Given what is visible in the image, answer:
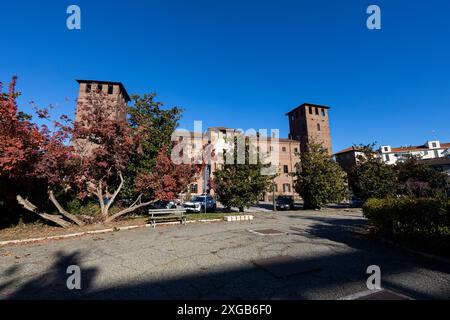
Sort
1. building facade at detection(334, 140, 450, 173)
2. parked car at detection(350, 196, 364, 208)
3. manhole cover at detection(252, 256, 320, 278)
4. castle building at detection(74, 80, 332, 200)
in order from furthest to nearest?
building facade at detection(334, 140, 450, 173) → castle building at detection(74, 80, 332, 200) → parked car at detection(350, 196, 364, 208) → manhole cover at detection(252, 256, 320, 278)

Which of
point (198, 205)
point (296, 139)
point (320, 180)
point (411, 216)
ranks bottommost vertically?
point (198, 205)

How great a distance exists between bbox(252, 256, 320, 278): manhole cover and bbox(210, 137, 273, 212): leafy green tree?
10985 mm

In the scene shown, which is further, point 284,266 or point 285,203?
point 285,203

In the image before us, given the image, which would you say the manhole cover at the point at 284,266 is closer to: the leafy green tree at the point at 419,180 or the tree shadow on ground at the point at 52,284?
the tree shadow on ground at the point at 52,284

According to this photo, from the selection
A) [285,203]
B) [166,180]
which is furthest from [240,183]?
[285,203]

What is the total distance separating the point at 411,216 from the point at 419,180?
26.8 m

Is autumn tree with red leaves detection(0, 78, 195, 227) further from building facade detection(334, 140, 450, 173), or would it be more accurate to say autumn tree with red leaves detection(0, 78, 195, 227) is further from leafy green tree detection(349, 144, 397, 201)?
building facade detection(334, 140, 450, 173)

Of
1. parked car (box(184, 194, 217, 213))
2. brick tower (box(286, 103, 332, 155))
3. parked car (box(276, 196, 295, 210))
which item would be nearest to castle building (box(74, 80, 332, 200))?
brick tower (box(286, 103, 332, 155))

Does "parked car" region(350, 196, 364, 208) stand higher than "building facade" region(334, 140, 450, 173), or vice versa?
"building facade" region(334, 140, 450, 173)

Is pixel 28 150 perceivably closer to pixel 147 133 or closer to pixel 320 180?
pixel 147 133

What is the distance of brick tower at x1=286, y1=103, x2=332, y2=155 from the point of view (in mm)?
52219

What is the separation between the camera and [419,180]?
25.7 metres

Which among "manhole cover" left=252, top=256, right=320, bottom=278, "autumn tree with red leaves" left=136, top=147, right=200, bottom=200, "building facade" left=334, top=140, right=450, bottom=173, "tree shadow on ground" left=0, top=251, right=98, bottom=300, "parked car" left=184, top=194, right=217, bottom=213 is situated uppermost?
"building facade" left=334, top=140, right=450, bottom=173

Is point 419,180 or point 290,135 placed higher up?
point 290,135
